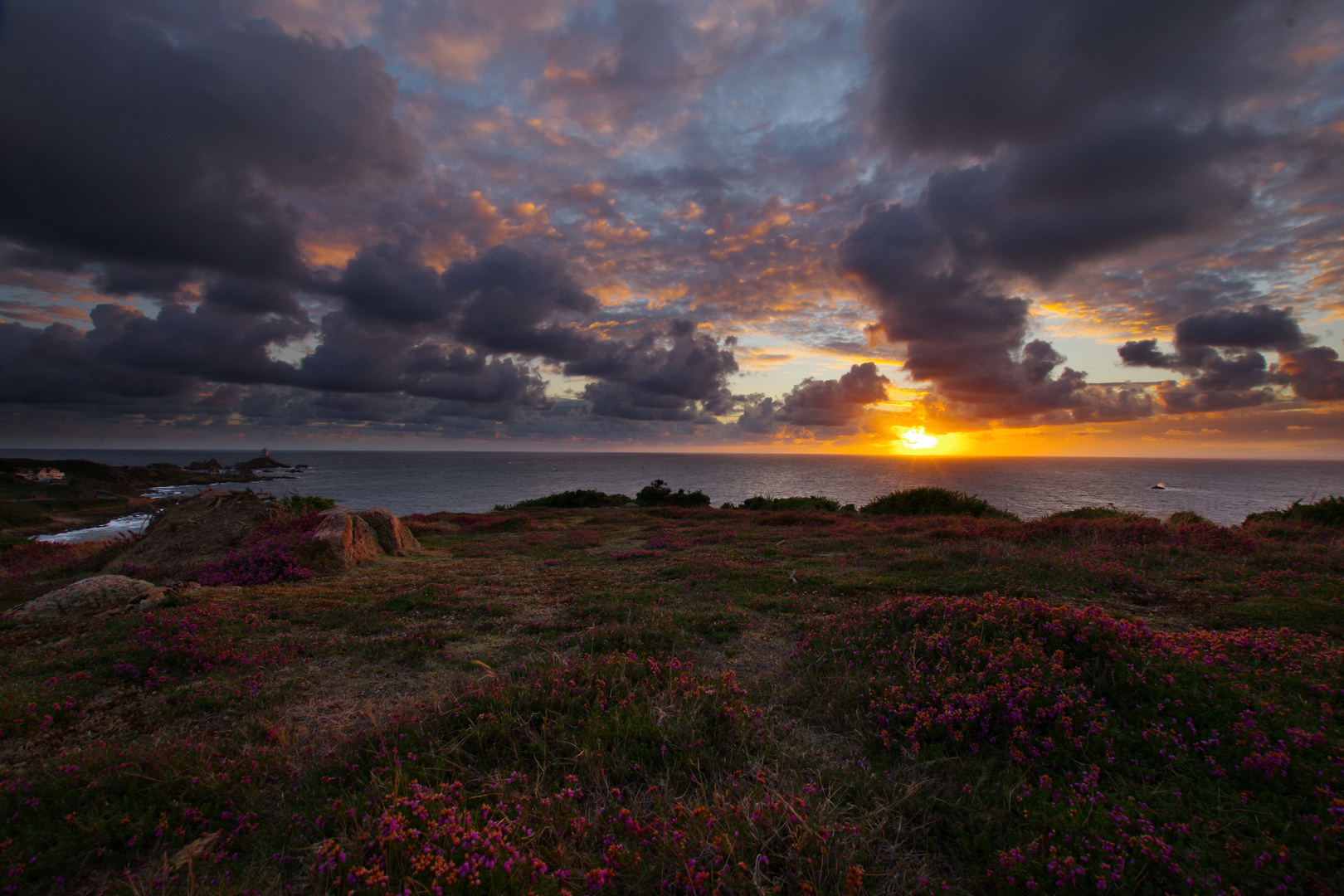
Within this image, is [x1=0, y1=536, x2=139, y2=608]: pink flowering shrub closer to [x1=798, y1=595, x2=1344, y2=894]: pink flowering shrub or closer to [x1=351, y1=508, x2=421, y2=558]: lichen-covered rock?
[x1=351, y1=508, x2=421, y2=558]: lichen-covered rock

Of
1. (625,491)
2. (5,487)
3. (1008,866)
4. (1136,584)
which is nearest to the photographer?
(1008,866)

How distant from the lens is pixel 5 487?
57.9 metres

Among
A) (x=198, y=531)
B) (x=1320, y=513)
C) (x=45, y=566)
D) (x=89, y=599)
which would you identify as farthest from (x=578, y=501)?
(x=1320, y=513)

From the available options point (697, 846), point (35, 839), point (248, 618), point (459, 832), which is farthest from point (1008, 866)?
point (248, 618)

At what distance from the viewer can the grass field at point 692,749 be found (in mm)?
3279

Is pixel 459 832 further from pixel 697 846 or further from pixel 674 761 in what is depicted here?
pixel 674 761

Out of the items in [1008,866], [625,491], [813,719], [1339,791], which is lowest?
[625,491]

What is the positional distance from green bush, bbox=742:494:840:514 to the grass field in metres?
29.5

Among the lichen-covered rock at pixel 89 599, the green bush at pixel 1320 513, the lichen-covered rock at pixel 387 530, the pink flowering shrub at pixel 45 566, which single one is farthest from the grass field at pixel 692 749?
the green bush at pixel 1320 513

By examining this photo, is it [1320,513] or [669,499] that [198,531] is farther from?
[1320,513]

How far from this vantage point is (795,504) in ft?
135

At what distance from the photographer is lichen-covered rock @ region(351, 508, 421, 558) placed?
60.4 feet

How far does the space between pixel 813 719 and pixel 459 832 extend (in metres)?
3.97

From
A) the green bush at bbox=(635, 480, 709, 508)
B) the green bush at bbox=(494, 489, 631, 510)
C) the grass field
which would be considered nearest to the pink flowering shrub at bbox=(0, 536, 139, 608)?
the grass field
